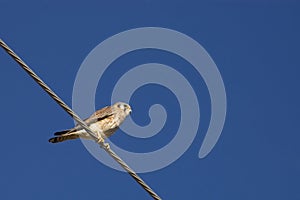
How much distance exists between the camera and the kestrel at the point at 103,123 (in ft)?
34.8

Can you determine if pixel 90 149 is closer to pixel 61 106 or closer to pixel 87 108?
pixel 87 108

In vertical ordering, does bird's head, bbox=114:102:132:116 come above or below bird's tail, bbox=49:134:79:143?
above

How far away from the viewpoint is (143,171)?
1090cm

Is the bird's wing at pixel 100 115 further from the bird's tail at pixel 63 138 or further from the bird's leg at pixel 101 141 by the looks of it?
the bird's tail at pixel 63 138

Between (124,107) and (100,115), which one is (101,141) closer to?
(100,115)

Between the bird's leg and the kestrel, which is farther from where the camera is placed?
the kestrel

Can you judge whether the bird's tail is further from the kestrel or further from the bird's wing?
the bird's wing

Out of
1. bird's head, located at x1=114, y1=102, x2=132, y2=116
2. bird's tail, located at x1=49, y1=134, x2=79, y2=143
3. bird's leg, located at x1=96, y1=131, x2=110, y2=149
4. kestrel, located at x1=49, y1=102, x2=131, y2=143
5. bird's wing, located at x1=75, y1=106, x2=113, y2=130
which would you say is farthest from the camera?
bird's head, located at x1=114, y1=102, x2=132, y2=116

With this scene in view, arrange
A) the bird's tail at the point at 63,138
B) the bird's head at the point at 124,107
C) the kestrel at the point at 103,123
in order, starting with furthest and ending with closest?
1. the bird's head at the point at 124,107
2. the kestrel at the point at 103,123
3. the bird's tail at the point at 63,138

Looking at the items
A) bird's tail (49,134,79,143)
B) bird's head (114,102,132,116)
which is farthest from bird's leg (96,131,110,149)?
bird's head (114,102,132,116)

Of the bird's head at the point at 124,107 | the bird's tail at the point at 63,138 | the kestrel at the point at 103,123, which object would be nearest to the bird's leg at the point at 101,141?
the kestrel at the point at 103,123

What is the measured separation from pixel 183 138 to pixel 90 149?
6.06 ft

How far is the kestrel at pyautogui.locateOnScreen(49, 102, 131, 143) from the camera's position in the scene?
10602 millimetres

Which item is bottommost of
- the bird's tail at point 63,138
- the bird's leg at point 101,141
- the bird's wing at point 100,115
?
the bird's leg at point 101,141
